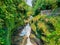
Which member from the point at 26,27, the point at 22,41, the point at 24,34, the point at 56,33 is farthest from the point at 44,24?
the point at 26,27

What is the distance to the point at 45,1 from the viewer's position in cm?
2180

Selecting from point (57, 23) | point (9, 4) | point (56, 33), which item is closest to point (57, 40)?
point (56, 33)

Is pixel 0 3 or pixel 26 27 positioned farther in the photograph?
pixel 26 27

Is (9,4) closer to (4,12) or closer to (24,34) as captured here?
(4,12)

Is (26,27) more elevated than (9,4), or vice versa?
(9,4)

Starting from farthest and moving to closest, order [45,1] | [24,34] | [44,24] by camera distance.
Result: [24,34] → [45,1] → [44,24]

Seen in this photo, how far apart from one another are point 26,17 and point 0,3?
14350 mm

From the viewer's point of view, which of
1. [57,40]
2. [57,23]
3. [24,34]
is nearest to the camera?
[57,40]

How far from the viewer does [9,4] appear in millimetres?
17797

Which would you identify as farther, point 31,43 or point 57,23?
point 31,43

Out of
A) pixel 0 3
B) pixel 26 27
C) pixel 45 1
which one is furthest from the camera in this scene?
pixel 26 27

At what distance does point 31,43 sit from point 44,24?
599 cm

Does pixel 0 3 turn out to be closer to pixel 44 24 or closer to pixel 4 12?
pixel 4 12

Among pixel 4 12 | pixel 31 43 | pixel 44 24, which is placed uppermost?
pixel 4 12
